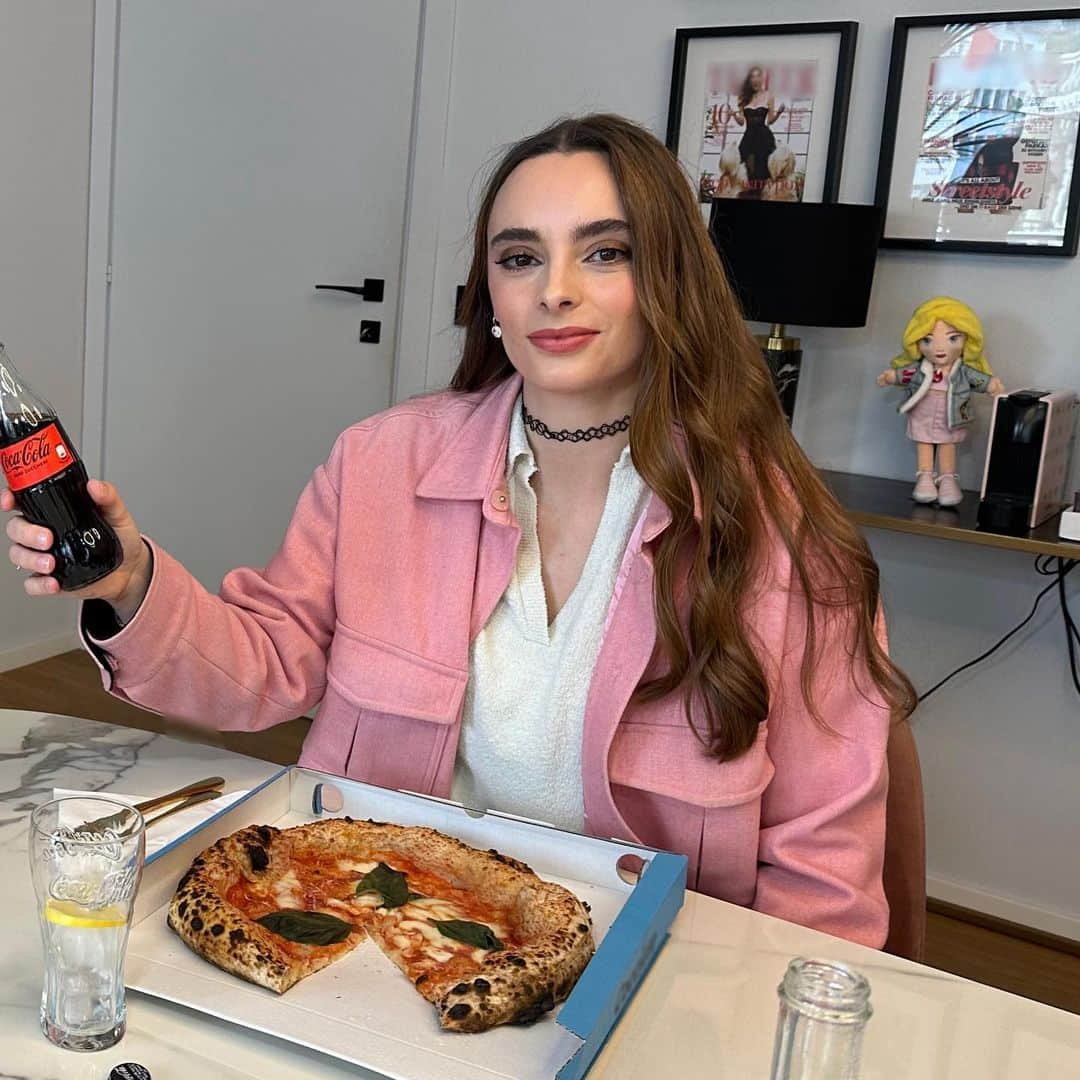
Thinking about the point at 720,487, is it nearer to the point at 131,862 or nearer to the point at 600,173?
the point at 600,173

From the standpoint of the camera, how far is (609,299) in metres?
1.19

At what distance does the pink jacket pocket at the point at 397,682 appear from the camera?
3.87ft

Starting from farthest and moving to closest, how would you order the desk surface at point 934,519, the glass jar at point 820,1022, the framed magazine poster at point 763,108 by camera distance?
the framed magazine poster at point 763,108 < the desk surface at point 934,519 < the glass jar at point 820,1022

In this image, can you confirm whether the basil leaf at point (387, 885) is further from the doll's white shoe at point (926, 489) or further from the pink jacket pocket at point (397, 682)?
the doll's white shoe at point (926, 489)

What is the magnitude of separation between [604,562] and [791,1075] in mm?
643

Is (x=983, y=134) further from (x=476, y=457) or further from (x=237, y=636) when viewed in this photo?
(x=237, y=636)

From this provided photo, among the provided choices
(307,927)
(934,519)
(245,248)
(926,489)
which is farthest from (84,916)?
(245,248)

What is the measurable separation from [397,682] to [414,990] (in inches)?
17.7

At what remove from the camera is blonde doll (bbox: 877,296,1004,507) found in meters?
2.20

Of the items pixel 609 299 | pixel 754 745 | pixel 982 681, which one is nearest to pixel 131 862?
pixel 754 745

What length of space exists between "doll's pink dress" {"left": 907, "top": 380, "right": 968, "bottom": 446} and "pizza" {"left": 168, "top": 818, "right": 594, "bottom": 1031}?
1572mm

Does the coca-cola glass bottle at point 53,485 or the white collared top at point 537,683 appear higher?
the coca-cola glass bottle at point 53,485

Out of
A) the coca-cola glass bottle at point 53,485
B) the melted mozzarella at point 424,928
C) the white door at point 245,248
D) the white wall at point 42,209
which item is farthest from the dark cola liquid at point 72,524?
the white wall at point 42,209

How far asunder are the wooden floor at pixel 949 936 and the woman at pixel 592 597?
47 cm
